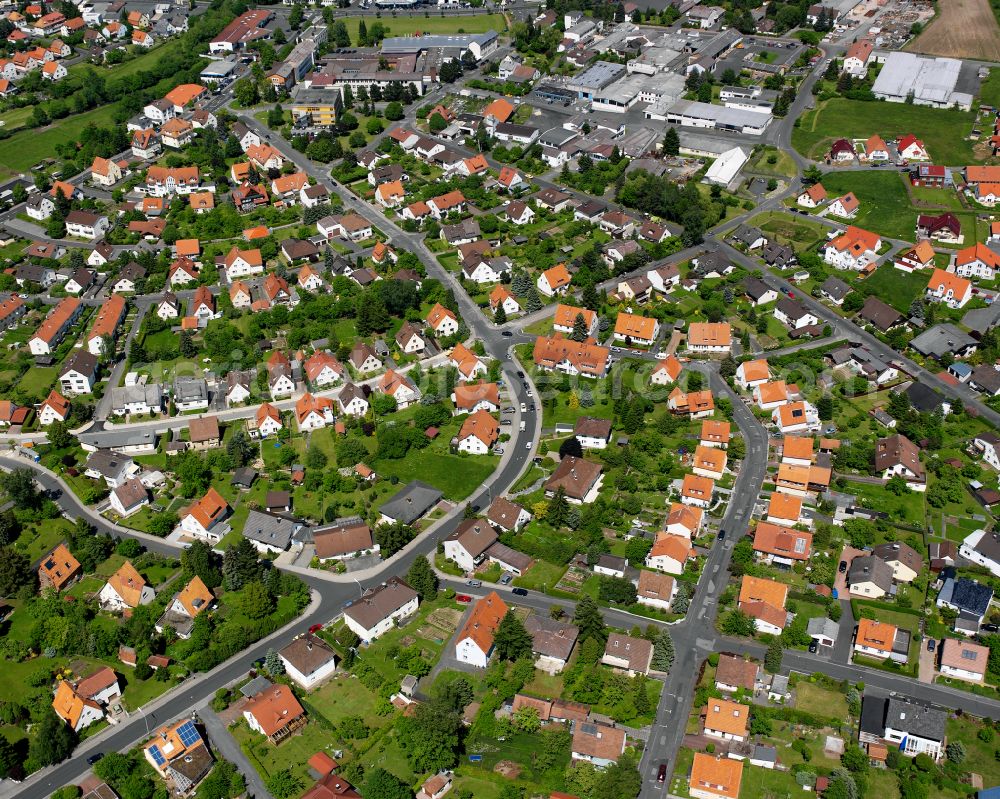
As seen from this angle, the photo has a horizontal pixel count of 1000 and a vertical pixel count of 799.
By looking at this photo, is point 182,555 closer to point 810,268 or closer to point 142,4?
point 810,268

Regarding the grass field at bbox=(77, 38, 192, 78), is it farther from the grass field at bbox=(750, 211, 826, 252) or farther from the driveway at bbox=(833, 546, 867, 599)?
the driveway at bbox=(833, 546, 867, 599)

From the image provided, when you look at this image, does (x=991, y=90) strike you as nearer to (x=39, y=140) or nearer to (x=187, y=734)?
(x=187, y=734)

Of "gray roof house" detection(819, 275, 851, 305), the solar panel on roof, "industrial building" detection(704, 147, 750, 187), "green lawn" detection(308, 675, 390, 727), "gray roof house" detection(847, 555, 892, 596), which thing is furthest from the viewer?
"industrial building" detection(704, 147, 750, 187)

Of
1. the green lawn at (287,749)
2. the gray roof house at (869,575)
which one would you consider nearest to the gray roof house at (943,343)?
the gray roof house at (869,575)

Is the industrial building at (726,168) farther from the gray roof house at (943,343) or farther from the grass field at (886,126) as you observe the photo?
the gray roof house at (943,343)

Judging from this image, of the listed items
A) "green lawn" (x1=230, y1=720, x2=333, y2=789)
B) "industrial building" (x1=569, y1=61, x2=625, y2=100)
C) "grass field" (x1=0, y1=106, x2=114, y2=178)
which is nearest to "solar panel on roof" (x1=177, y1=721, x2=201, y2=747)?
"green lawn" (x1=230, y1=720, x2=333, y2=789)

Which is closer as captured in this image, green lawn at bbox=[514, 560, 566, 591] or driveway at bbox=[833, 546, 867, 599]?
driveway at bbox=[833, 546, 867, 599]

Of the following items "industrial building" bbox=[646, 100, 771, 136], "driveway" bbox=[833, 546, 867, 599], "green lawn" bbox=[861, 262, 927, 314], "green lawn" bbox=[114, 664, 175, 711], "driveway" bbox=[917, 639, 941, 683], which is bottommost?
"green lawn" bbox=[114, 664, 175, 711]

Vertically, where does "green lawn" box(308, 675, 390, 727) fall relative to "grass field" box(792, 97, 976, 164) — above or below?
below
